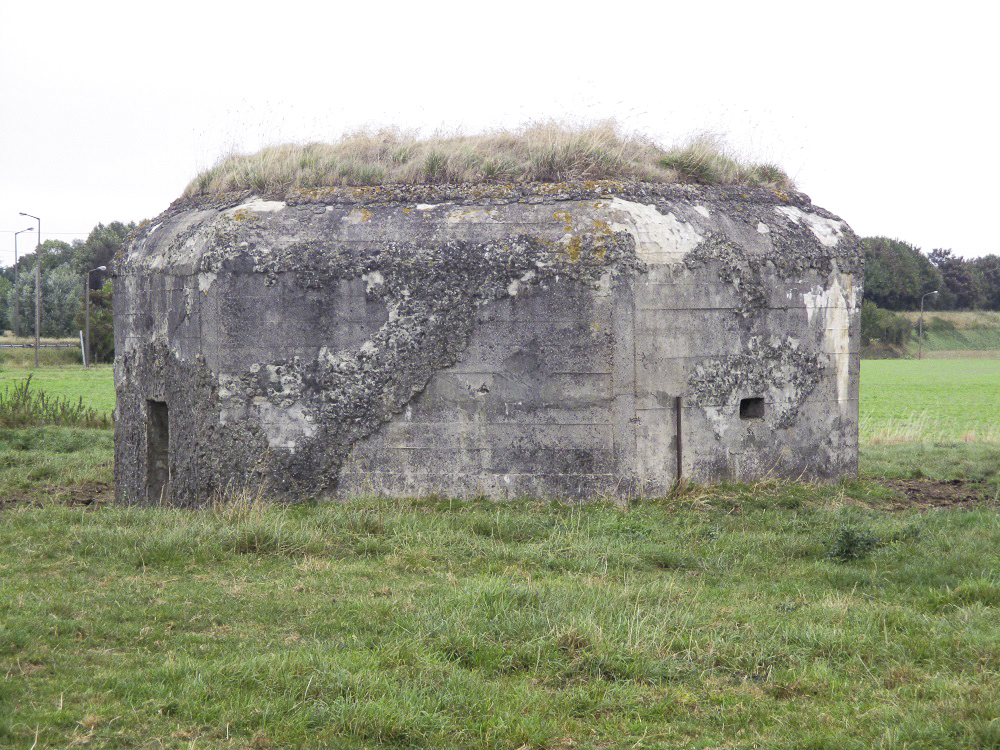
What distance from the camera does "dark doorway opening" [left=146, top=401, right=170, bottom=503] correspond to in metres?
9.33

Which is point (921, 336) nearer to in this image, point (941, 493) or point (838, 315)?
point (941, 493)

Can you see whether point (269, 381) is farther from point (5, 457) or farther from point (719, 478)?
point (5, 457)

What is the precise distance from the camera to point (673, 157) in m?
9.44

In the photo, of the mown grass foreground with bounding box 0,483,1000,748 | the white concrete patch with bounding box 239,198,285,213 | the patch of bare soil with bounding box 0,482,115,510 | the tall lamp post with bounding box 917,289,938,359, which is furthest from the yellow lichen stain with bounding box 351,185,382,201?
the tall lamp post with bounding box 917,289,938,359

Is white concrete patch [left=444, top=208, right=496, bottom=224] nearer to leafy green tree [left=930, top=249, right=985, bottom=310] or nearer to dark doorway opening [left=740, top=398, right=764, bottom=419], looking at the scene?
dark doorway opening [left=740, top=398, right=764, bottom=419]

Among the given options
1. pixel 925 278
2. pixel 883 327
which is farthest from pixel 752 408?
pixel 925 278

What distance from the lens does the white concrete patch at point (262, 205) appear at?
28.6ft

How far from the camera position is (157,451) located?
9461 mm

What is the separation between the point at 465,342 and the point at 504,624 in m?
3.62

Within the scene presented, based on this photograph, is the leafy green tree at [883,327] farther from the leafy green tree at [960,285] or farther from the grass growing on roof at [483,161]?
the grass growing on roof at [483,161]

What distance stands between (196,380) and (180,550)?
2368 millimetres

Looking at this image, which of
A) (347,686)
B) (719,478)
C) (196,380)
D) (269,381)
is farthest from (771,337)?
(347,686)

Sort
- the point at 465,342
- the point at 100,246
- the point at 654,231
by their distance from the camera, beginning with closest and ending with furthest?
the point at 465,342, the point at 654,231, the point at 100,246

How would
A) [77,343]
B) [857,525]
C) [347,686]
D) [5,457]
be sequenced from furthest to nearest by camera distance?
[77,343], [5,457], [857,525], [347,686]
